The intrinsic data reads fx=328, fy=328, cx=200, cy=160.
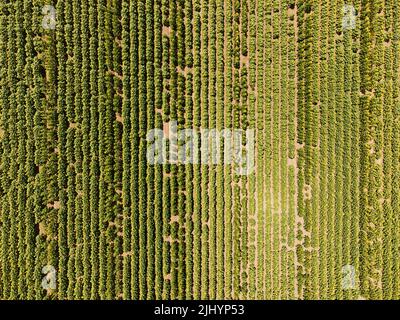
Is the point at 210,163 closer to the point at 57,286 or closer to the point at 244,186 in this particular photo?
the point at 244,186

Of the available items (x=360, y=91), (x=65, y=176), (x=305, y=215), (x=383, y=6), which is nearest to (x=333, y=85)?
(x=360, y=91)

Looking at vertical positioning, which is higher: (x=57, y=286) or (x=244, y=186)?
(x=244, y=186)
